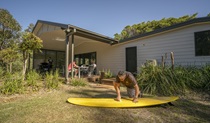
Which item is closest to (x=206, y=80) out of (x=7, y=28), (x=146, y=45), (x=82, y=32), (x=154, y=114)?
(x=154, y=114)

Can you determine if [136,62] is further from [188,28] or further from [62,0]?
[62,0]

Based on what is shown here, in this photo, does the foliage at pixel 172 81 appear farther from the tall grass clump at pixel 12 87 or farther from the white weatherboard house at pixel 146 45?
the tall grass clump at pixel 12 87

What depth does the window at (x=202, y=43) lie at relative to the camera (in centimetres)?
502

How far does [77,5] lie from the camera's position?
31.6 ft

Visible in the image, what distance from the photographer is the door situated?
7691 millimetres

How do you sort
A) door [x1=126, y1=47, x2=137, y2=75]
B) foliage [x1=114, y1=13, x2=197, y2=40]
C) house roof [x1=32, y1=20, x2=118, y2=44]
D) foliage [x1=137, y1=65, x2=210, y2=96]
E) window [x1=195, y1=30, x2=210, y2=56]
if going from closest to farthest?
1. foliage [x1=137, y1=65, x2=210, y2=96]
2. window [x1=195, y1=30, x2=210, y2=56]
3. house roof [x1=32, y1=20, x2=118, y2=44]
4. door [x1=126, y1=47, x2=137, y2=75]
5. foliage [x1=114, y1=13, x2=197, y2=40]

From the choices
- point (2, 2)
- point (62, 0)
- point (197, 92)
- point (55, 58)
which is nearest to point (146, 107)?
point (197, 92)

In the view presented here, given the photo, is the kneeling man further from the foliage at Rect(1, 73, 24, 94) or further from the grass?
the foliage at Rect(1, 73, 24, 94)

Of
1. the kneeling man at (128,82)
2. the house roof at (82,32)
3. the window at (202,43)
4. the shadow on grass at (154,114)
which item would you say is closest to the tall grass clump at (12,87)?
the shadow on grass at (154,114)

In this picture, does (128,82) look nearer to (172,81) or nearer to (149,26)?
(172,81)

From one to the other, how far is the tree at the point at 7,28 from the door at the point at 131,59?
11.9 m

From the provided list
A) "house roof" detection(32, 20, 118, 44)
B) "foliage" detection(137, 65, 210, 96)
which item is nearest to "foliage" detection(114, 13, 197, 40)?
"house roof" detection(32, 20, 118, 44)

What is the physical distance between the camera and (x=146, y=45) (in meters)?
7.13

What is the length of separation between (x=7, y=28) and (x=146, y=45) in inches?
527
